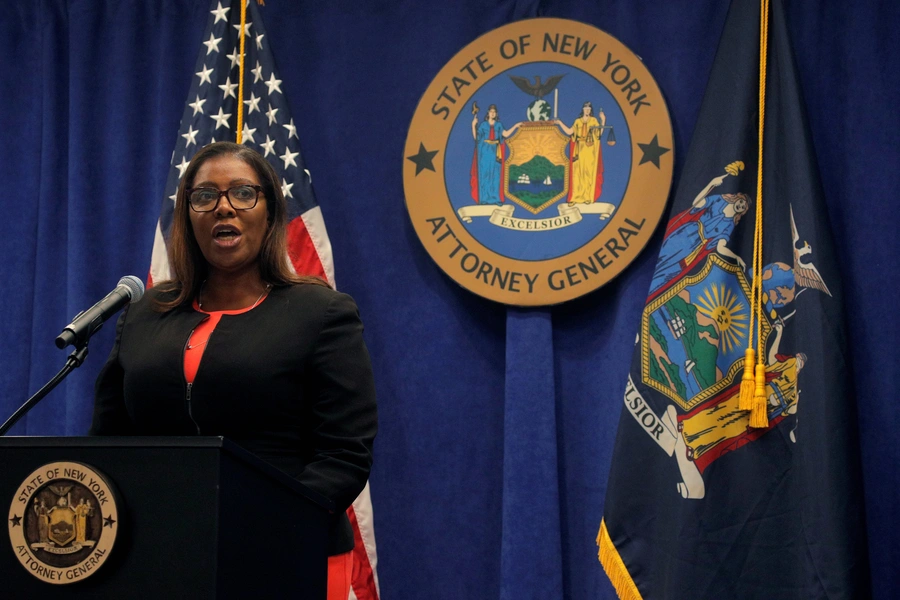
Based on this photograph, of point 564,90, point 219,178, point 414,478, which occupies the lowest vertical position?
point 414,478

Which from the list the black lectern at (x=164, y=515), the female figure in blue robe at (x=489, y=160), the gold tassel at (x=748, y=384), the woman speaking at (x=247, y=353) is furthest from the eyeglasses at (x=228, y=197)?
the gold tassel at (x=748, y=384)

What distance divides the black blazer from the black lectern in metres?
0.41

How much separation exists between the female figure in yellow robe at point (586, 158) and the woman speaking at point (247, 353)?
1.32 m

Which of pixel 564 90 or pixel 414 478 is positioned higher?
pixel 564 90

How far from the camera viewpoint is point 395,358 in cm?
321

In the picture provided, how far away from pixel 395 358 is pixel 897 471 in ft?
5.00

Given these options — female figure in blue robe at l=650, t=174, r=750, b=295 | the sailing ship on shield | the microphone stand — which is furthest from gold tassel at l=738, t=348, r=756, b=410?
the microphone stand

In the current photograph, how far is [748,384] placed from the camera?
261cm

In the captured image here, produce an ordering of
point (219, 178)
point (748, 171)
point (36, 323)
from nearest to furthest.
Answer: point (219, 178), point (748, 171), point (36, 323)

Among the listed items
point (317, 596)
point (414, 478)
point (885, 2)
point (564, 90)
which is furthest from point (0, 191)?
point (885, 2)

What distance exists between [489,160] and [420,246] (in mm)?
370

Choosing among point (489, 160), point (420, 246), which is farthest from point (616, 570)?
point (489, 160)

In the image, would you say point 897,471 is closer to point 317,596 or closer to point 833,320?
point 833,320

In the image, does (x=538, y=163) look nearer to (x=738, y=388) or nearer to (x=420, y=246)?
(x=420, y=246)
